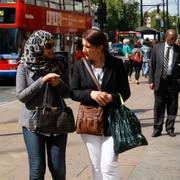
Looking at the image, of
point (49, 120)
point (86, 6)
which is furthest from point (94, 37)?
point (86, 6)

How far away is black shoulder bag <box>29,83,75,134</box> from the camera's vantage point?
443 cm

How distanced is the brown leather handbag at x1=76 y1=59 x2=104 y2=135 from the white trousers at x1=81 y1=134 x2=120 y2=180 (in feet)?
0.32

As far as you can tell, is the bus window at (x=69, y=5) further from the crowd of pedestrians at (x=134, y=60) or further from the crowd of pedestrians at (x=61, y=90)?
the crowd of pedestrians at (x=61, y=90)

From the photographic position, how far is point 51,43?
4.43 m

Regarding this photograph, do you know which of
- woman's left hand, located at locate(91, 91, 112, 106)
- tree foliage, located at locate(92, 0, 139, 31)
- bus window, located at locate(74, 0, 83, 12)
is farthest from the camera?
tree foliage, located at locate(92, 0, 139, 31)

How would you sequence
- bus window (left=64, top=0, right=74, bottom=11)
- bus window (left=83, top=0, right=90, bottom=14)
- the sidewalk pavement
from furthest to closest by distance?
bus window (left=83, top=0, right=90, bottom=14) < bus window (left=64, top=0, right=74, bottom=11) < the sidewalk pavement

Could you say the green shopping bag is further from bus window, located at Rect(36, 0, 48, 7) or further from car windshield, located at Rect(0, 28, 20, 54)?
bus window, located at Rect(36, 0, 48, 7)

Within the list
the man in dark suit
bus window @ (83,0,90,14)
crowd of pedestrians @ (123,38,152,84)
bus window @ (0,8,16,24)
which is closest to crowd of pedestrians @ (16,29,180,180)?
the man in dark suit

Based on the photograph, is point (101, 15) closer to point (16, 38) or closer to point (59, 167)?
point (16, 38)

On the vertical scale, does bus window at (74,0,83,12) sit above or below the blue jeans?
above

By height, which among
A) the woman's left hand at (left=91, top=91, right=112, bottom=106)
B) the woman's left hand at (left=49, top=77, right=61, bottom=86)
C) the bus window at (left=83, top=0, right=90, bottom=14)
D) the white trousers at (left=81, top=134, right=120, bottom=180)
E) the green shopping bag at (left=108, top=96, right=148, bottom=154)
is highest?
the bus window at (left=83, top=0, right=90, bottom=14)

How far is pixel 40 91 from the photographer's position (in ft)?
14.5

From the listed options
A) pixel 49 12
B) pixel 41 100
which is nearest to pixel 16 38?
pixel 49 12

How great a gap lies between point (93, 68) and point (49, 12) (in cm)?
2035
